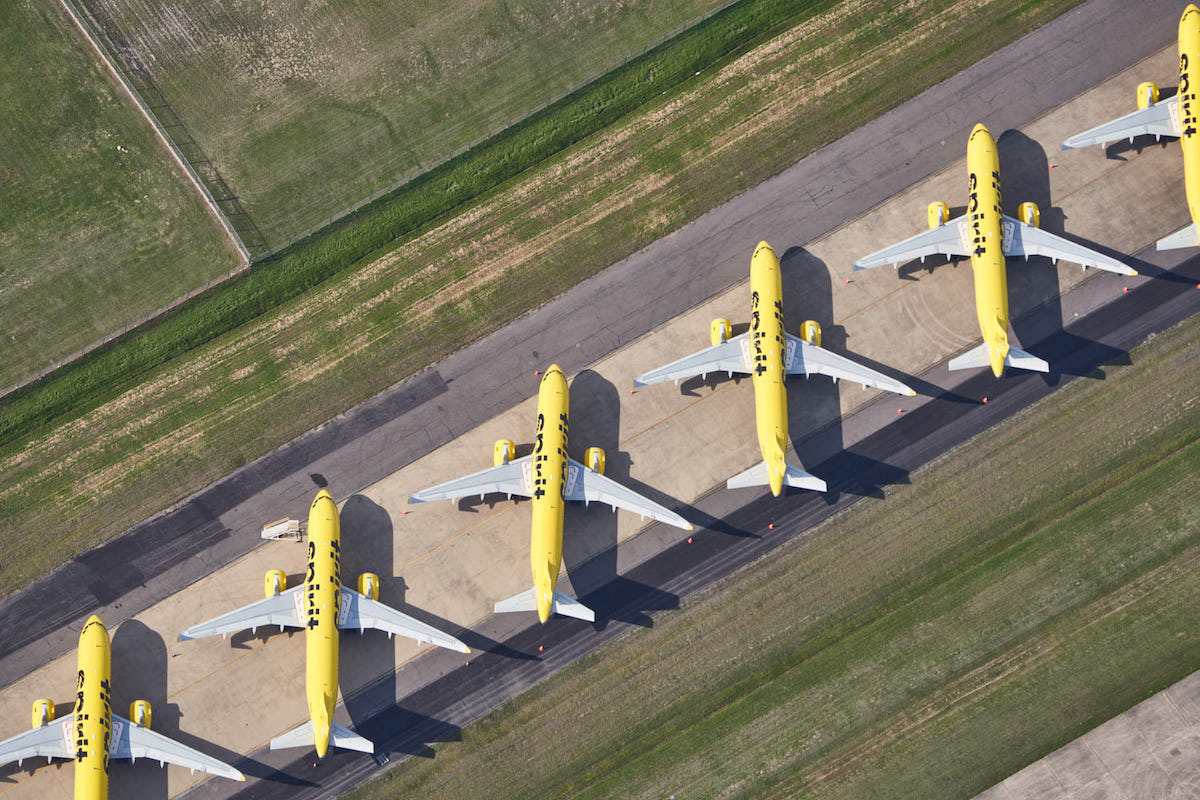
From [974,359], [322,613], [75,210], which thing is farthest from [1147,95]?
[75,210]

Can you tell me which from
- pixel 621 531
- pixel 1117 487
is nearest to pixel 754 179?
pixel 621 531

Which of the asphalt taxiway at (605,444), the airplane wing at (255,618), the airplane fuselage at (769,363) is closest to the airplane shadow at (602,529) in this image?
the asphalt taxiway at (605,444)

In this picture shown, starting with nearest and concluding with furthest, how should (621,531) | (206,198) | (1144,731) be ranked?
(1144,731), (621,531), (206,198)

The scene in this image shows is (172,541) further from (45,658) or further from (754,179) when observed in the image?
(754,179)

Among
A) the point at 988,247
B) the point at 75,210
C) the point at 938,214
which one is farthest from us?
the point at 75,210

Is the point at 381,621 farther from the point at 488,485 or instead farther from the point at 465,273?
the point at 465,273
